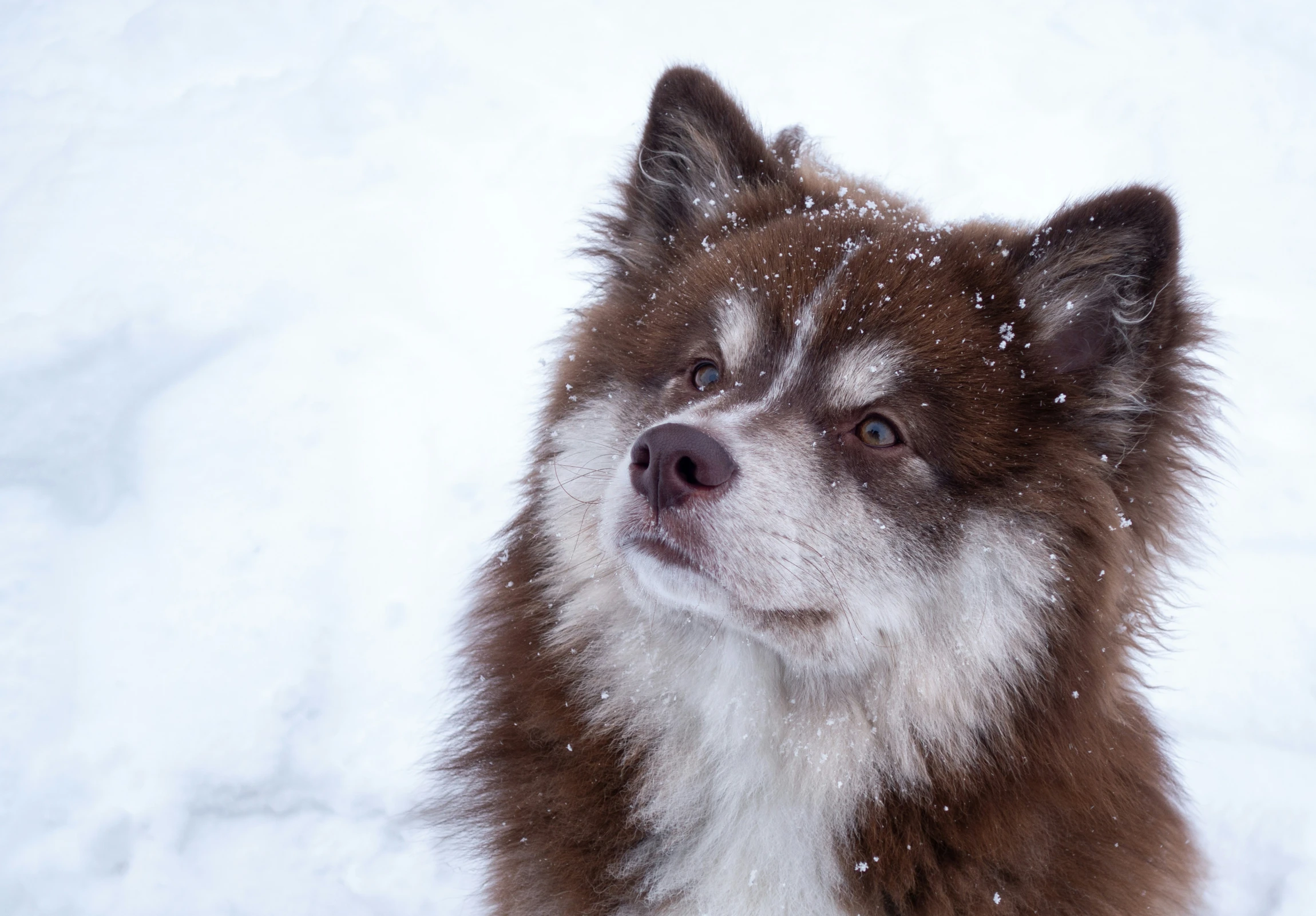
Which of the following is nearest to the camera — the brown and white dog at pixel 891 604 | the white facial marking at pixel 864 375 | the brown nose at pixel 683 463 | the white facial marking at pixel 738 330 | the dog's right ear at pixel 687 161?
the brown nose at pixel 683 463

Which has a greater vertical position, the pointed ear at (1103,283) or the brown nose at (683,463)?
the pointed ear at (1103,283)

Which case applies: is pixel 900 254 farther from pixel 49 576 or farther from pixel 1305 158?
pixel 1305 158

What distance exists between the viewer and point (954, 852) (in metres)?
2.87

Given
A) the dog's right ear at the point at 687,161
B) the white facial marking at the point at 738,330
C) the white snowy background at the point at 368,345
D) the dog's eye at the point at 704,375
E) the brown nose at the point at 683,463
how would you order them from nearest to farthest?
the brown nose at the point at 683,463 < the white facial marking at the point at 738,330 < the dog's eye at the point at 704,375 < the dog's right ear at the point at 687,161 < the white snowy background at the point at 368,345

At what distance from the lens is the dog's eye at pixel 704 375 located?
3312mm

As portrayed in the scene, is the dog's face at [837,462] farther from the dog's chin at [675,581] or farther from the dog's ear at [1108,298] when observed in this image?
the dog's ear at [1108,298]

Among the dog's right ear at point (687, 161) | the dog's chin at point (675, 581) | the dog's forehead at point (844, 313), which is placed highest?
the dog's right ear at point (687, 161)

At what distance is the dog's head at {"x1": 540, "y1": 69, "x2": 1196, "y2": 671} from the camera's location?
279cm

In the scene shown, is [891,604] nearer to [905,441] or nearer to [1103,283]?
→ [905,441]

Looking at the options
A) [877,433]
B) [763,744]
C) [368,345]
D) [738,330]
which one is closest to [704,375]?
[738,330]

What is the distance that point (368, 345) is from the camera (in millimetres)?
6105

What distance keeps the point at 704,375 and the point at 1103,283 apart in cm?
123

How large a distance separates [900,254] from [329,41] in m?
5.91

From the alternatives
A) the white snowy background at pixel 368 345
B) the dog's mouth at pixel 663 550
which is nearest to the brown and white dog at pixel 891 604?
the dog's mouth at pixel 663 550
